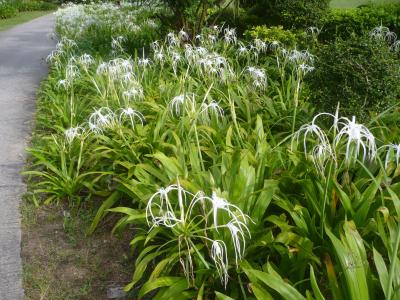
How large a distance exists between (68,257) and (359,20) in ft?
23.7

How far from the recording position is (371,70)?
4.25m

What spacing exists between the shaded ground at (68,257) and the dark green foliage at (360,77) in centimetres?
230

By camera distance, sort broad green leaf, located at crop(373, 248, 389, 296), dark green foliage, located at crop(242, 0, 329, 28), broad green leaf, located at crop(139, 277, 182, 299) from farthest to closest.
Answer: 1. dark green foliage, located at crop(242, 0, 329, 28)
2. broad green leaf, located at crop(139, 277, 182, 299)
3. broad green leaf, located at crop(373, 248, 389, 296)

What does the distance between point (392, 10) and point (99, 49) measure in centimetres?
563

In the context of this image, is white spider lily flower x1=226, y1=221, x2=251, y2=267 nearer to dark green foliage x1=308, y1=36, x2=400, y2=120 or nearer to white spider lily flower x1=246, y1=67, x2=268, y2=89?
dark green foliage x1=308, y1=36, x2=400, y2=120

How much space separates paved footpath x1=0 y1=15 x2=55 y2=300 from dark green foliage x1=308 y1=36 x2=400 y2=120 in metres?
2.93

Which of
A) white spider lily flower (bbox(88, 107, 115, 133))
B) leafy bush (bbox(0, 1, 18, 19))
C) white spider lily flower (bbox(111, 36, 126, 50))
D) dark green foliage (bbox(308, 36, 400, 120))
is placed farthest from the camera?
leafy bush (bbox(0, 1, 18, 19))

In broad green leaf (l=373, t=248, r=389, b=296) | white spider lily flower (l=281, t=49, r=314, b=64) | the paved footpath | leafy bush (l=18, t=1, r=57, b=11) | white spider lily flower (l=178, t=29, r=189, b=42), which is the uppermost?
white spider lily flower (l=281, t=49, r=314, b=64)

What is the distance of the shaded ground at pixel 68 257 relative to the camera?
3105 mm

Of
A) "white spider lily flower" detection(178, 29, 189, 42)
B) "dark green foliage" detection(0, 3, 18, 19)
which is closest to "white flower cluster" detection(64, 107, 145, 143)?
"white spider lily flower" detection(178, 29, 189, 42)

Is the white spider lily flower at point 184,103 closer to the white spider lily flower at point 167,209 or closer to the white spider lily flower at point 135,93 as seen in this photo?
the white spider lily flower at point 167,209

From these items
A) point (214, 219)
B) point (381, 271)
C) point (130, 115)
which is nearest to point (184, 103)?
point (130, 115)

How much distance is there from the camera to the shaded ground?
311 centimetres

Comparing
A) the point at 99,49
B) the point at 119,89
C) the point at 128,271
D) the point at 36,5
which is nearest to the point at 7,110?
the point at 119,89
